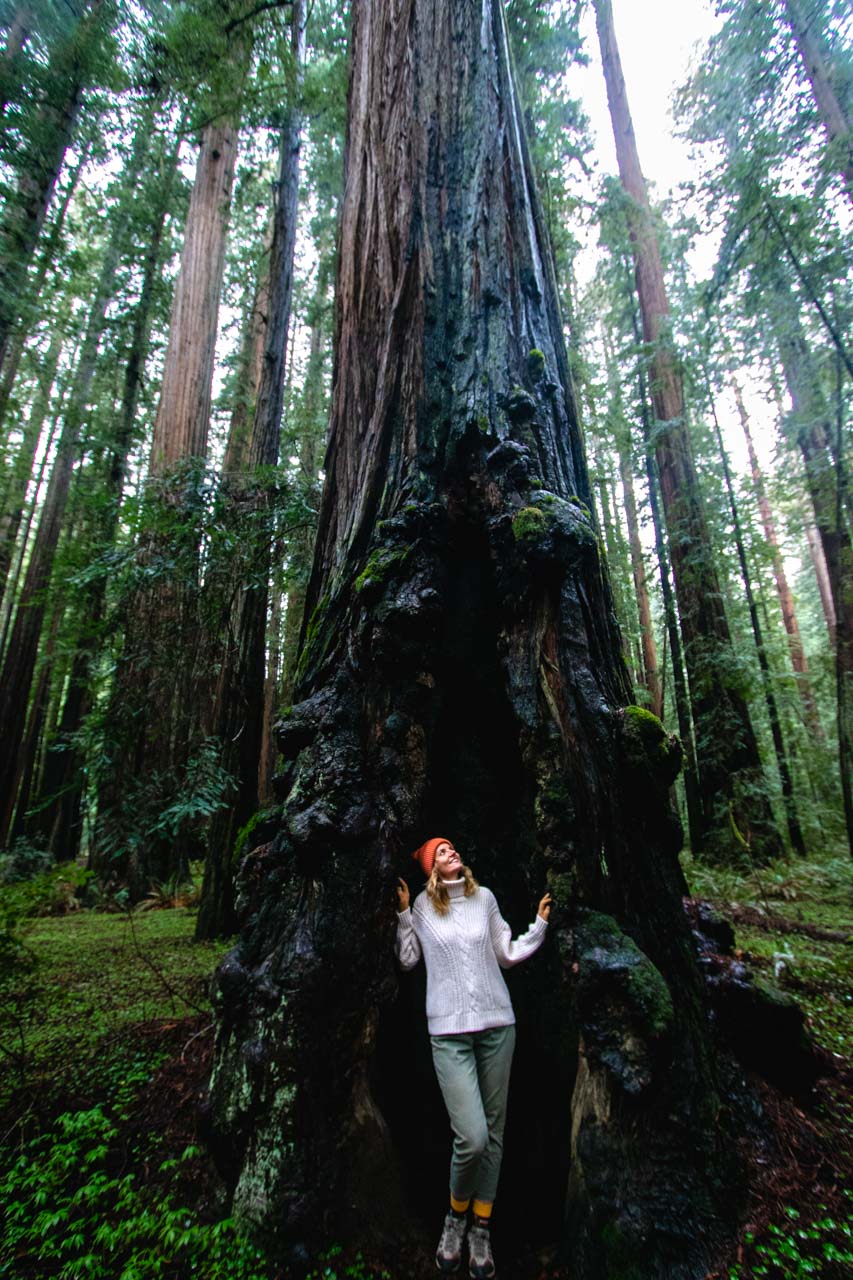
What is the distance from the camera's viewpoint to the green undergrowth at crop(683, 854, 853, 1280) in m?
2.00

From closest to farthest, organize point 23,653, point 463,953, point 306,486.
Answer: point 463,953 < point 306,486 < point 23,653

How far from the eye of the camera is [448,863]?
2617 millimetres

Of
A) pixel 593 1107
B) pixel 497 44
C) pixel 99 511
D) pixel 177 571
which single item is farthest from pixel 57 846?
pixel 497 44

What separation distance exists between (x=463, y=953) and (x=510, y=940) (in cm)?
24

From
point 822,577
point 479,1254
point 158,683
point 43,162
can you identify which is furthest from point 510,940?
point 822,577

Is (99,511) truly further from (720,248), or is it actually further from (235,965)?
(720,248)

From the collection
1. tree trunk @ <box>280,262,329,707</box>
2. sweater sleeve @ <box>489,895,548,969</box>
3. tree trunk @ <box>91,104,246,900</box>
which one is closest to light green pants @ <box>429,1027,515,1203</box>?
sweater sleeve @ <box>489,895,548,969</box>

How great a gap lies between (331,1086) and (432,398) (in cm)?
335

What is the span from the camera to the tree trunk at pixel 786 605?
13898 mm

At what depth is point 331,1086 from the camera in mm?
2297

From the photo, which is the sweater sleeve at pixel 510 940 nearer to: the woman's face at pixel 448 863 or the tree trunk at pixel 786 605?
the woman's face at pixel 448 863

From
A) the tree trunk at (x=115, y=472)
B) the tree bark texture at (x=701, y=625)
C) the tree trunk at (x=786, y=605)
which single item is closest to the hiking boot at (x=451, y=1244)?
the tree bark texture at (x=701, y=625)

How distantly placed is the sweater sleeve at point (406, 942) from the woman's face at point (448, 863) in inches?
8.6

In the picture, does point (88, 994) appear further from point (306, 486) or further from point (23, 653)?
point (23, 653)
